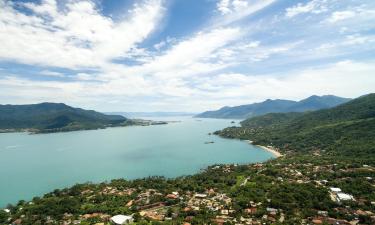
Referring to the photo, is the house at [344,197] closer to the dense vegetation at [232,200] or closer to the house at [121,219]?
the dense vegetation at [232,200]

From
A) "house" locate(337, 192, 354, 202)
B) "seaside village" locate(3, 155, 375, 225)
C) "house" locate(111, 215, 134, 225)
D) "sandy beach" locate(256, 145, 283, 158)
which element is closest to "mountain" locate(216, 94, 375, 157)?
"sandy beach" locate(256, 145, 283, 158)

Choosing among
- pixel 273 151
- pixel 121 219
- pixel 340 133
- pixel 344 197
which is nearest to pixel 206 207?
pixel 121 219

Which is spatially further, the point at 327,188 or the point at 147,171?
the point at 147,171

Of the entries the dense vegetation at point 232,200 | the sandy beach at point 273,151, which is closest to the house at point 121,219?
the dense vegetation at point 232,200

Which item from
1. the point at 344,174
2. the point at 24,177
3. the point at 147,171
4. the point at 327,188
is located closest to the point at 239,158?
the point at 147,171

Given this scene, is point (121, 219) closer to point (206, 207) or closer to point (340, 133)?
point (206, 207)

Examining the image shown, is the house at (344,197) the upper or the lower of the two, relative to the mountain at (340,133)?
lower

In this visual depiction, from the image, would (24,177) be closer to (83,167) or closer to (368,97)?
(83,167)

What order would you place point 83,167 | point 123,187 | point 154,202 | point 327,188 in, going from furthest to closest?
1. point 83,167
2. point 123,187
3. point 327,188
4. point 154,202
